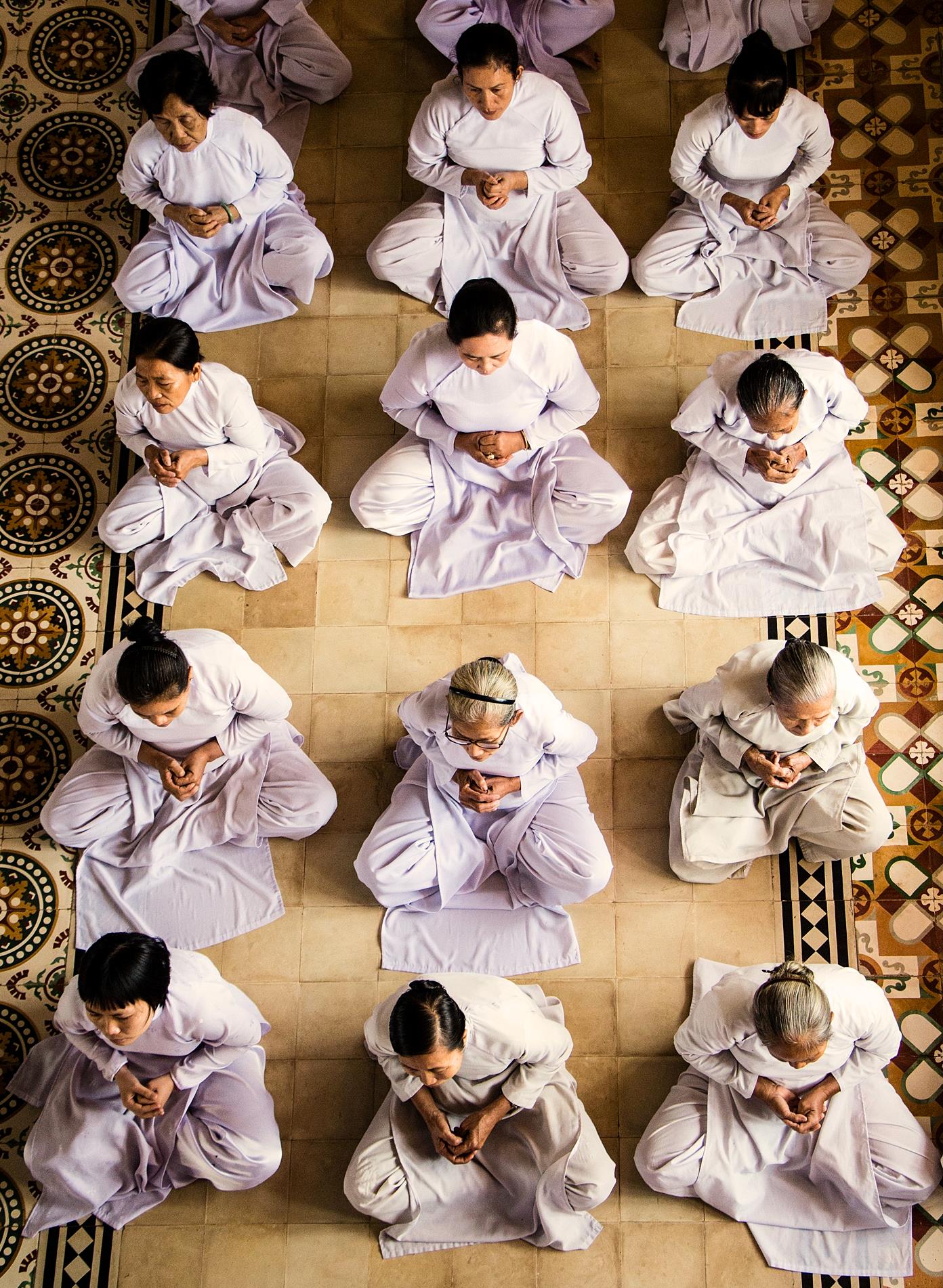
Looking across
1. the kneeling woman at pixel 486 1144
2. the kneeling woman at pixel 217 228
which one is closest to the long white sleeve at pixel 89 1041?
the kneeling woman at pixel 486 1144

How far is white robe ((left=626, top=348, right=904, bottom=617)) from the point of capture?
3984 millimetres

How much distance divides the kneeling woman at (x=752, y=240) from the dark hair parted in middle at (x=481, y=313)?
2.78 feet

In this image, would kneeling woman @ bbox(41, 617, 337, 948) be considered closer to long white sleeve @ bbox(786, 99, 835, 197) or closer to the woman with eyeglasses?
the woman with eyeglasses

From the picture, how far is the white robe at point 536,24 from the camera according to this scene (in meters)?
4.49

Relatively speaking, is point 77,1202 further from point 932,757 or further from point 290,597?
point 932,757

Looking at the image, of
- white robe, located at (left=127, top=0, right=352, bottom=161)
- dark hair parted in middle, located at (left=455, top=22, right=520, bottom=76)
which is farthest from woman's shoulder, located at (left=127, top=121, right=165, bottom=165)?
dark hair parted in middle, located at (left=455, top=22, right=520, bottom=76)

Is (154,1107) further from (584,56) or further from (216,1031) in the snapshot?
(584,56)

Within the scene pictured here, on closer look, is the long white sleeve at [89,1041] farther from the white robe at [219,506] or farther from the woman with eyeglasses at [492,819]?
the white robe at [219,506]

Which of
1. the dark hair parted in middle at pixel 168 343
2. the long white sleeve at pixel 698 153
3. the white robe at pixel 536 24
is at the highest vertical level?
the white robe at pixel 536 24

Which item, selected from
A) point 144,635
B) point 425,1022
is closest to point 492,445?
point 144,635

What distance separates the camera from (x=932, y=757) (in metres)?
3.95

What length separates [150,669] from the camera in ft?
11.2

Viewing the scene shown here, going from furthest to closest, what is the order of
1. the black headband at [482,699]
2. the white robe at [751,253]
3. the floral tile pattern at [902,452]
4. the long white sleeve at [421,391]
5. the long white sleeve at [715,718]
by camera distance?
the white robe at [751,253] → the long white sleeve at [421,391] → the floral tile pattern at [902,452] → the long white sleeve at [715,718] → the black headband at [482,699]

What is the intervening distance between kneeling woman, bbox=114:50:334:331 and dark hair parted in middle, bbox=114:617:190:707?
55.5 inches
